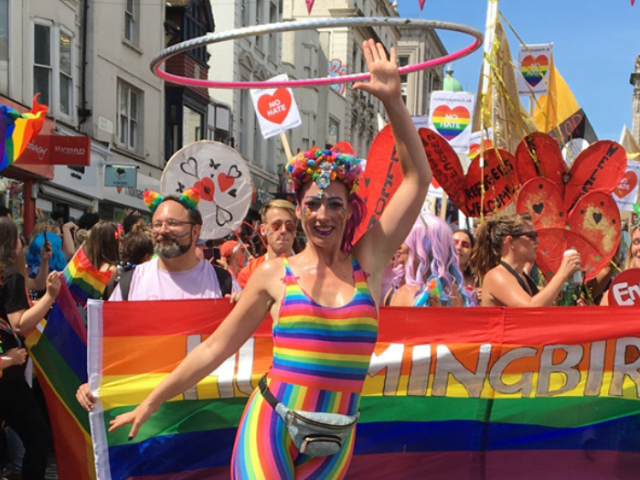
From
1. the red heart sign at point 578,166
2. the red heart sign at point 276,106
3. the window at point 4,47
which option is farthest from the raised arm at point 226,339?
the window at point 4,47

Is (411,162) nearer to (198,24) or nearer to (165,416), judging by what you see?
(165,416)

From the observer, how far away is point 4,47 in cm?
1538

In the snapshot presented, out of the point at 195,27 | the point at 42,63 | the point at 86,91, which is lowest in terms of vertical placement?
the point at 86,91

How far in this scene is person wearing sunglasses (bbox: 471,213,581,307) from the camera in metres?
4.82

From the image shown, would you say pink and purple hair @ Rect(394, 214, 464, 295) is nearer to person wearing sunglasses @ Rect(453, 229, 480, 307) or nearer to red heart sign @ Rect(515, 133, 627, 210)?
red heart sign @ Rect(515, 133, 627, 210)

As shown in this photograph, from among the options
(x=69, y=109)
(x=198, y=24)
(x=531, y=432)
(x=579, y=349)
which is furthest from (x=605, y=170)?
Result: (x=198, y=24)

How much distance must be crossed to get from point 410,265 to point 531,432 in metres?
1.17

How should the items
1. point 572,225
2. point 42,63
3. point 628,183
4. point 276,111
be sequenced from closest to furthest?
1. point 572,225
2. point 276,111
3. point 628,183
4. point 42,63

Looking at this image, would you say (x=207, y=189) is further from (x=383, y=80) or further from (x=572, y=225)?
(x=383, y=80)

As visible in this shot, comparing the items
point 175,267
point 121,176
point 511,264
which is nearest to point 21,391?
point 175,267

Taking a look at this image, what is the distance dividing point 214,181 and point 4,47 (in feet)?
33.8

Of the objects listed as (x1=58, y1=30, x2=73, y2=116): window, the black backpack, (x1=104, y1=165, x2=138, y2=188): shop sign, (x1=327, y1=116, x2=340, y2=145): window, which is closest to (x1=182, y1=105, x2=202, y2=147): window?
(x1=104, y1=165, x2=138, y2=188): shop sign

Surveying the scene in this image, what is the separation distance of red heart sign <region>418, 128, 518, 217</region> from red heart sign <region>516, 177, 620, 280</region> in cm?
69

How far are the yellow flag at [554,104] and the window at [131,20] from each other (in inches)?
485
